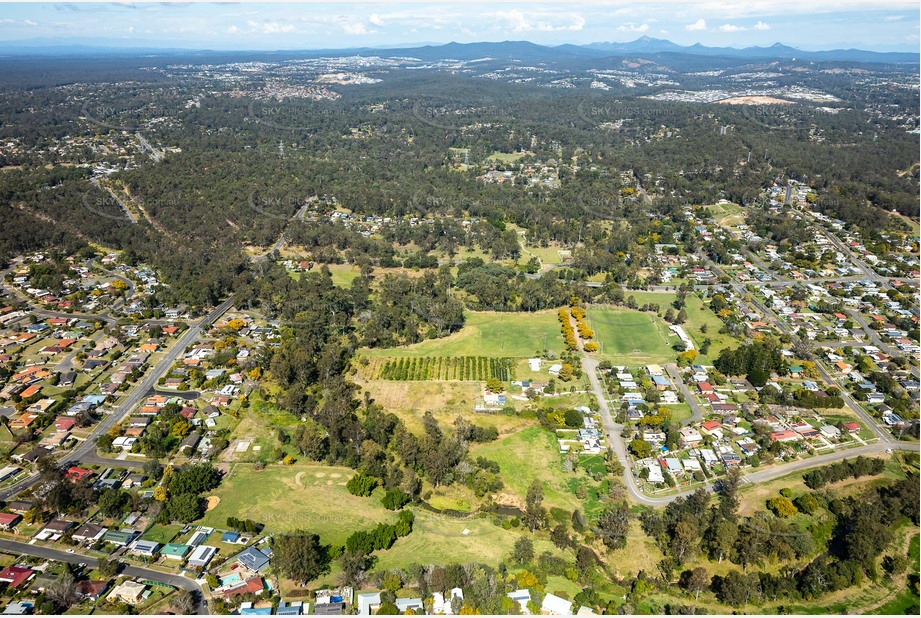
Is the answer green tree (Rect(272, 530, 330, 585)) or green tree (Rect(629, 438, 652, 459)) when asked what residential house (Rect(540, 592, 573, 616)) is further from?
green tree (Rect(629, 438, 652, 459))

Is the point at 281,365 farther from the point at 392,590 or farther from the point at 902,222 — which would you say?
the point at 902,222

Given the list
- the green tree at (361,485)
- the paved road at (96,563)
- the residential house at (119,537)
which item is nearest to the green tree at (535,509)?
the green tree at (361,485)

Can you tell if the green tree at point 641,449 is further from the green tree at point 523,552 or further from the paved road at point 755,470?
the green tree at point 523,552

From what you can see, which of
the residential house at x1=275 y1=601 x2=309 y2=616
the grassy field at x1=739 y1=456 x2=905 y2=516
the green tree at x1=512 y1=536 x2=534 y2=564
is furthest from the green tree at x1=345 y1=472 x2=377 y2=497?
the grassy field at x1=739 y1=456 x2=905 y2=516

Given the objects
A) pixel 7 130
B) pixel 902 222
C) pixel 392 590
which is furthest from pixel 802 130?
pixel 7 130

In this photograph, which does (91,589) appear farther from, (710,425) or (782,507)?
(710,425)

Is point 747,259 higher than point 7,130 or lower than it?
lower
